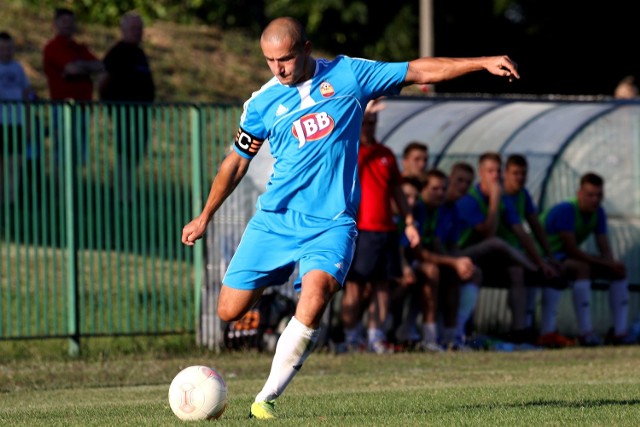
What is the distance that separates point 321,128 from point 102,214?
250 inches

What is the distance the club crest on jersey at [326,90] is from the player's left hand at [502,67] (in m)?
1.01

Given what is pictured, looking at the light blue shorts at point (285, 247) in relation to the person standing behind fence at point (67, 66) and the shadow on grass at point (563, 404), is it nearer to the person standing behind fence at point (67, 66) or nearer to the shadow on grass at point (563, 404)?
the shadow on grass at point (563, 404)

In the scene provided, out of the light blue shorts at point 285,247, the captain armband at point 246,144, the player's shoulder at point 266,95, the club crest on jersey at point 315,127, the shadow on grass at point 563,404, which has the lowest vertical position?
the shadow on grass at point 563,404

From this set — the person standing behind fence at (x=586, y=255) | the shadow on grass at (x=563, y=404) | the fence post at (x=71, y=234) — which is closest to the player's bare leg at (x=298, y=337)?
the shadow on grass at (x=563, y=404)

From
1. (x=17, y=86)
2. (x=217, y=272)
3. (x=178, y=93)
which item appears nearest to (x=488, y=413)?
(x=217, y=272)

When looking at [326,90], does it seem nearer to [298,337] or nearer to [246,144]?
[246,144]

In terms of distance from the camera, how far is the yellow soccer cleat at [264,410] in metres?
8.50

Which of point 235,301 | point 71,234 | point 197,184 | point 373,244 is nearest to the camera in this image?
point 235,301

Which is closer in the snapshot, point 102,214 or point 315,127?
point 315,127

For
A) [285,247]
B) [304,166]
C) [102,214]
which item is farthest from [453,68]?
[102,214]

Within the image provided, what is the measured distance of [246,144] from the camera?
9039mm

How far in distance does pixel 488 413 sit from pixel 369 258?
577cm

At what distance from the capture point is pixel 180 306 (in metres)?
15.1

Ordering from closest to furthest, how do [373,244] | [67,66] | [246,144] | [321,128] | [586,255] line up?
[321,128]
[246,144]
[373,244]
[586,255]
[67,66]
